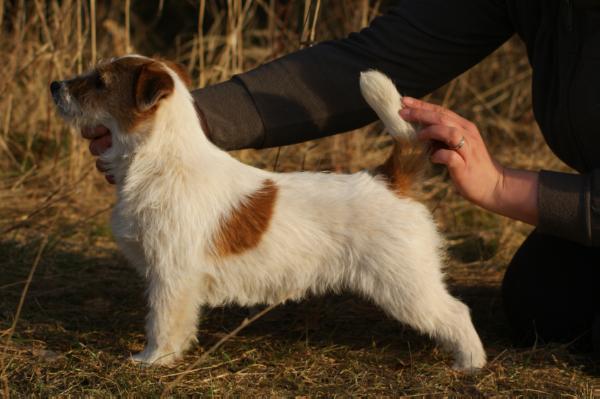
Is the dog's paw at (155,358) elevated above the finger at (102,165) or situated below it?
below

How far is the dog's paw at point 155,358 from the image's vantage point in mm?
2900

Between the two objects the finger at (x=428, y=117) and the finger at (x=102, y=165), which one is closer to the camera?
the finger at (x=428, y=117)

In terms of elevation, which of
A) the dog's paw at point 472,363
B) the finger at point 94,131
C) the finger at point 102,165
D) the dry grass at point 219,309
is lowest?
the dry grass at point 219,309

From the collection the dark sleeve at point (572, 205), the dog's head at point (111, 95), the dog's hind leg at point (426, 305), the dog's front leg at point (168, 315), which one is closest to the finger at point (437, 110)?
the dark sleeve at point (572, 205)

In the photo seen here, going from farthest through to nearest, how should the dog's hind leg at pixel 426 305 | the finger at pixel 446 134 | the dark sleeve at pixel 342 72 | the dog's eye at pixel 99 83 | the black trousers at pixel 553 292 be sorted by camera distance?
the black trousers at pixel 553 292
the dark sleeve at pixel 342 72
the dog's eye at pixel 99 83
the dog's hind leg at pixel 426 305
the finger at pixel 446 134

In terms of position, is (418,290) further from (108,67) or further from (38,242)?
(38,242)

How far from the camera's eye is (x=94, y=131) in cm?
302

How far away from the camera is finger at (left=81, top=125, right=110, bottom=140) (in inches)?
118

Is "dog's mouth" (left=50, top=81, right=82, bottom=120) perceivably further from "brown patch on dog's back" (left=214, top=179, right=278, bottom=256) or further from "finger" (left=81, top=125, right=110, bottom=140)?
"brown patch on dog's back" (left=214, top=179, right=278, bottom=256)

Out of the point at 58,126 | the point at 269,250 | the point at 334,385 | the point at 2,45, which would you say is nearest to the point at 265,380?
the point at 334,385

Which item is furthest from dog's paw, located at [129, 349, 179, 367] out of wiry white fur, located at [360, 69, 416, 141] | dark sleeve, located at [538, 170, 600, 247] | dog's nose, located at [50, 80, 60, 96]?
dark sleeve, located at [538, 170, 600, 247]

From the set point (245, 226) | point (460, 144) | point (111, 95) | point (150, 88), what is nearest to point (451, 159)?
point (460, 144)

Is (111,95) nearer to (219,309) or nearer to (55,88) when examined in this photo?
(55,88)

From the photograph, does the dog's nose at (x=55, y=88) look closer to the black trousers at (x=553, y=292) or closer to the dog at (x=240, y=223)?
the dog at (x=240, y=223)
